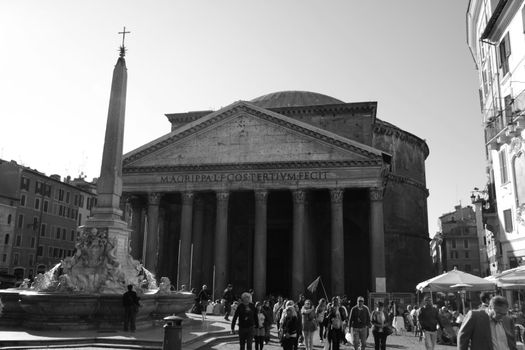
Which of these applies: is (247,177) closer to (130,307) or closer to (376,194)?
(376,194)

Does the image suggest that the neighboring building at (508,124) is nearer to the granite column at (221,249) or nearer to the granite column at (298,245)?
the granite column at (298,245)

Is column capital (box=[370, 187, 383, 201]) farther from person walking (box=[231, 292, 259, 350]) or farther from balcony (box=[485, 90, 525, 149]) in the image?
person walking (box=[231, 292, 259, 350])

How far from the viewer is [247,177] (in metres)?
27.4

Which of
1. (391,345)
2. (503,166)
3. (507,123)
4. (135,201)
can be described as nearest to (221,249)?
(135,201)

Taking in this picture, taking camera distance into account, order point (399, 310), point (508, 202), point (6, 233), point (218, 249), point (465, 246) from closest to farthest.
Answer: point (508, 202) < point (399, 310) < point (218, 249) < point (6, 233) < point (465, 246)

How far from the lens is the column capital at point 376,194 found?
25.8 metres

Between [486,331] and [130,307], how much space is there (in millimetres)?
8132

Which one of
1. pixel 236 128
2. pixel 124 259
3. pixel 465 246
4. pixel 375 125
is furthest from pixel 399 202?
pixel 124 259

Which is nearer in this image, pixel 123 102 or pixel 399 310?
pixel 123 102

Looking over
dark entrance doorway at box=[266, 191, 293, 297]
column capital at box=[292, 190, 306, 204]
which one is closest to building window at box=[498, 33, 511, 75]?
column capital at box=[292, 190, 306, 204]

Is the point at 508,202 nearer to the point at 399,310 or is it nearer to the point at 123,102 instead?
the point at 399,310

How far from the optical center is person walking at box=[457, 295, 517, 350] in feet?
14.7

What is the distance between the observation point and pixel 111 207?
12227mm

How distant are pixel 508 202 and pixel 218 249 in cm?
1471
